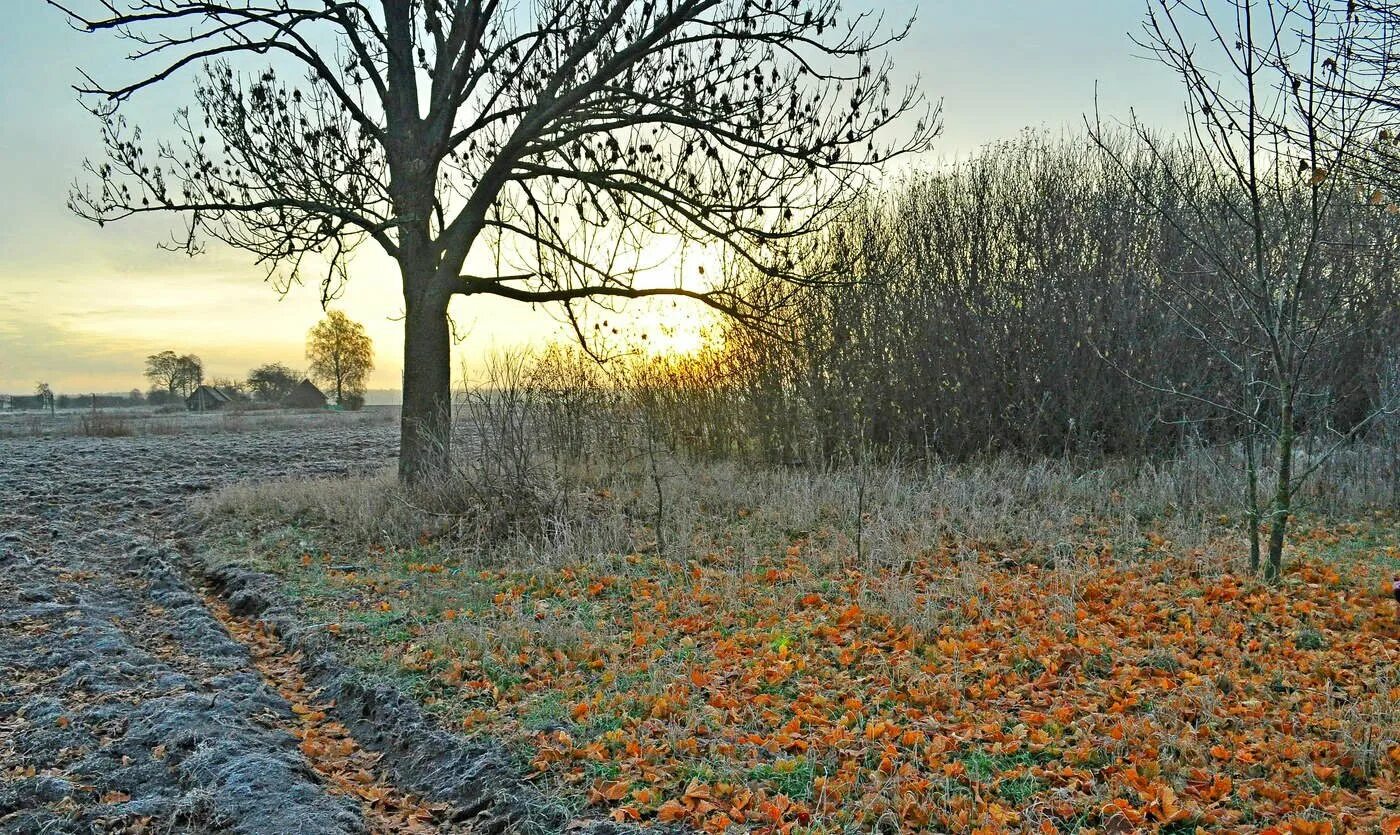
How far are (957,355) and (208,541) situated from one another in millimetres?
10202

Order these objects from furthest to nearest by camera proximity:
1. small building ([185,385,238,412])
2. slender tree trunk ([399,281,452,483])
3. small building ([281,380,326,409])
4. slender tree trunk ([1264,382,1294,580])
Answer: small building ([281,380,326,409])
small building ([185,385,238,412])
slender tree trunk ([399,281,452,483])
slender tree trunk ([1264,382,1294,580])

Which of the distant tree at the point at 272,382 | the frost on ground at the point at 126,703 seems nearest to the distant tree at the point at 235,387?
the distant tree at the point at 272,382

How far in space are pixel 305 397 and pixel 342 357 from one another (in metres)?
3.06

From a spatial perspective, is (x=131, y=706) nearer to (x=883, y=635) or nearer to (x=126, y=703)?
(x=126, y=703)

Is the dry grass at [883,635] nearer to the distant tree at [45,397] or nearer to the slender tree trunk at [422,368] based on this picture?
the slender tree trunk at [422,368]

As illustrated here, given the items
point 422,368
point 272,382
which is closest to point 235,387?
point 272,382

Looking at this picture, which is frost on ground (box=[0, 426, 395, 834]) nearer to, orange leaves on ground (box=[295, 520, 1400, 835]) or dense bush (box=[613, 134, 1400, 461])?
orange leaves on ground (box=[295, 520, 1400, 835])

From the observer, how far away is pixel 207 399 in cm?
4703

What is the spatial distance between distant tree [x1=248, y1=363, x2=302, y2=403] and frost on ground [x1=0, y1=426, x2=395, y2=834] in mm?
42447

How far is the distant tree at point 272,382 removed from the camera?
2025 inches

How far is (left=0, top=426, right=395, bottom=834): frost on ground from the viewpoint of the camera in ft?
13.7

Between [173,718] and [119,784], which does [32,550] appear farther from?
[119,784]

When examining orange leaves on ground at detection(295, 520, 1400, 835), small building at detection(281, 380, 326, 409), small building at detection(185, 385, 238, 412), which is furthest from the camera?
small building at detection(281, 380, 326, 409)

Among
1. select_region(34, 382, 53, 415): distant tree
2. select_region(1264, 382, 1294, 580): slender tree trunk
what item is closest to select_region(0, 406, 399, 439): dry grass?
select_region(34, 382, 53, 415): distant tree
